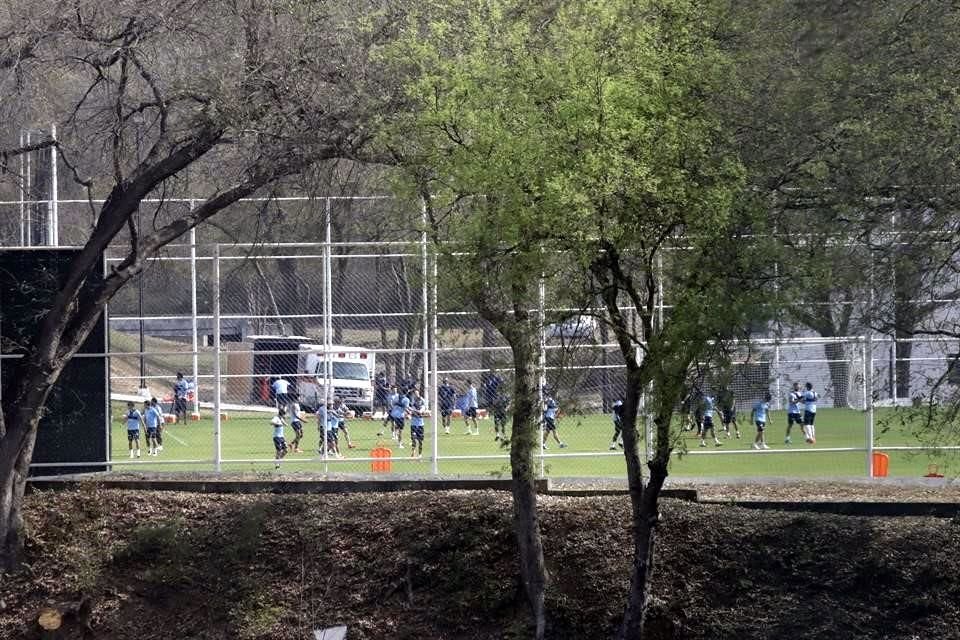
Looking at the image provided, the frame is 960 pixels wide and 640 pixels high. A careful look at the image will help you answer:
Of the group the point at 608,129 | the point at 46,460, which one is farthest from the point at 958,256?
the point at 46,460

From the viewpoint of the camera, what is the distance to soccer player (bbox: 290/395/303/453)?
21.6 meters

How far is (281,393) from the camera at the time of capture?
73.6ft

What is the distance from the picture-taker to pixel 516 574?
13.7 m

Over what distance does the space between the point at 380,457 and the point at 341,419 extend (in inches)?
125

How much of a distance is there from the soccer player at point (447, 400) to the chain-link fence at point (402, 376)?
0.17 ft

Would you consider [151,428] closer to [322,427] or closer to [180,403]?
[180,403]

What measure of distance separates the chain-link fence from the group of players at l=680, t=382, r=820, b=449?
0.21ft

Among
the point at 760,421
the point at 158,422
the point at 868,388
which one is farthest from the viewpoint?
the point at 158,422

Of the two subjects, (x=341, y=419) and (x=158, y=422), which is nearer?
(x=341, y=419)

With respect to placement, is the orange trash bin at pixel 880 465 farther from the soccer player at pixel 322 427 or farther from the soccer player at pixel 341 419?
the soccer player at pixel 341 419

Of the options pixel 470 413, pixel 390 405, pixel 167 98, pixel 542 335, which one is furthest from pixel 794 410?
pixel 167 98

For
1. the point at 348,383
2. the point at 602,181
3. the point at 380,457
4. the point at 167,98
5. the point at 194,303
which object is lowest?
the point at 380,457

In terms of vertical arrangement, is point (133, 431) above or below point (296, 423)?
below

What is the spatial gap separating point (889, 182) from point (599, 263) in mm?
2733
